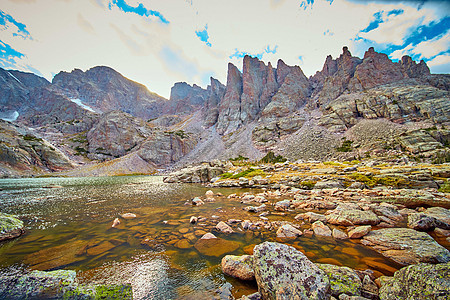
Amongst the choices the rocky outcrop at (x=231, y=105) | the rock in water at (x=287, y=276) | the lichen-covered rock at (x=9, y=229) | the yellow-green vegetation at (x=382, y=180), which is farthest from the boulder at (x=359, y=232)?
the rocky outcrop at (x=231, y=105)

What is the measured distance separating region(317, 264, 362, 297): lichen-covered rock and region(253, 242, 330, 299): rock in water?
573 mm

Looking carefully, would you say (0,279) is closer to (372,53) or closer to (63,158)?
(63,158)

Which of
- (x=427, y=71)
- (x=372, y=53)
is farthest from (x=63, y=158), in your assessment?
(x=427, y=71)

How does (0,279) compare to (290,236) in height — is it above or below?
above

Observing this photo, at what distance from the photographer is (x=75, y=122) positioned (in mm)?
169375

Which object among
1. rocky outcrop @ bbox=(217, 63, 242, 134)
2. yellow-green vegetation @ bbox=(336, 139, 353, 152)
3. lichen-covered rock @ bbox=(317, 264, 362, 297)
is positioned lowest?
lichen-covered rock @ bbox=(317, 264, 362, 297)

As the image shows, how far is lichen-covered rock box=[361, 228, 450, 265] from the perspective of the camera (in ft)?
21.1

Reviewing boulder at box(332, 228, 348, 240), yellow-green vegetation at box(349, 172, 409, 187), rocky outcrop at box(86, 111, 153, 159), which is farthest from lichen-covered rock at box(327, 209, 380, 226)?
rocky outcrop at box(86, 111, 153, 159)

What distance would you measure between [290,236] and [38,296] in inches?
381

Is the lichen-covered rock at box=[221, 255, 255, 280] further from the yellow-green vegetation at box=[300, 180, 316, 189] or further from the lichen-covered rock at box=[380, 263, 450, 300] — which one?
the yellow-green vegetation at box=[300, 180, 316, 189]

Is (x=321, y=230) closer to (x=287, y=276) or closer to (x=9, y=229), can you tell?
(x=287, y=276)

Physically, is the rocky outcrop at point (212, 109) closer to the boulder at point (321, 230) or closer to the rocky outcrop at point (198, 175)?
the rocky outcrop at point (198, 175)

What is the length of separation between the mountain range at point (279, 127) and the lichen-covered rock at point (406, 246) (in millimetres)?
56598

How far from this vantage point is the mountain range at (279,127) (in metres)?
76.3
